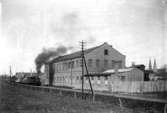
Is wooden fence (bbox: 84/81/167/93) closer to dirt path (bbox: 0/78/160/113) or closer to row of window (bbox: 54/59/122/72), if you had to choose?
row of window (bbox: 54/59/122/72)

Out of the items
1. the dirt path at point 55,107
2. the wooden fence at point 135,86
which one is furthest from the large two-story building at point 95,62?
the dirt path at point 55,107

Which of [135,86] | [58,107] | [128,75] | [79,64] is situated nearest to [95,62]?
[79,64]

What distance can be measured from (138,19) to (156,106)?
148 inches

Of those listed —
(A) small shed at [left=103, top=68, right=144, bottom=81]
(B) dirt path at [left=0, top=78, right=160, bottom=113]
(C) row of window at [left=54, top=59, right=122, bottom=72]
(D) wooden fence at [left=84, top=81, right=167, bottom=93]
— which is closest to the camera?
(B) dirt path at [left=0, top=78, right=160, bottom=113]

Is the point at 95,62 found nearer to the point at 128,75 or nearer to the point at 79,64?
the point at 79,64

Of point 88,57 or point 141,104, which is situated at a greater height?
point 88,57

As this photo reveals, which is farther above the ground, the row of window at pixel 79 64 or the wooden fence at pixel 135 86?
the row of window at pixel 79 64

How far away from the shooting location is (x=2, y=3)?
19.3ft

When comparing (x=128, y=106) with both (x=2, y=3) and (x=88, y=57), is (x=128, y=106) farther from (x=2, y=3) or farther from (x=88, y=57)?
(x=88, y=57)

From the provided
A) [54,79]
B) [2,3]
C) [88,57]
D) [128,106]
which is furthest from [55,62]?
[2,3]

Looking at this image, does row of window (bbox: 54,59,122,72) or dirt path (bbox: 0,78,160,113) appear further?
row of window (bbox: 54,59,122,72)

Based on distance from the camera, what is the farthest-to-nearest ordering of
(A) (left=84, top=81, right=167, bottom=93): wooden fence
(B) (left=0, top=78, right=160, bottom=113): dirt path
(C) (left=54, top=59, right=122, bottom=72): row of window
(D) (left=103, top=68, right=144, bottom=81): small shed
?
(C) (left=54, top=59, right=122, bottom=72): row of window → (D) (left=103, top=68, right=144, bottom=81): small shed → (A) (left=84, top=81, right=167, bottom=93): wooden fence → (B) (left=0, top=78, right=160, bottom=113): dirt path

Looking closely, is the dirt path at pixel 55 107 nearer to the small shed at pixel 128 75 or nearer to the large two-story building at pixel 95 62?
the small shed at pixel 128 75

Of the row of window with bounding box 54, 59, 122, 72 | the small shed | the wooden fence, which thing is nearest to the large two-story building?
the row of window with bounding box 54, 59, 122, 72
